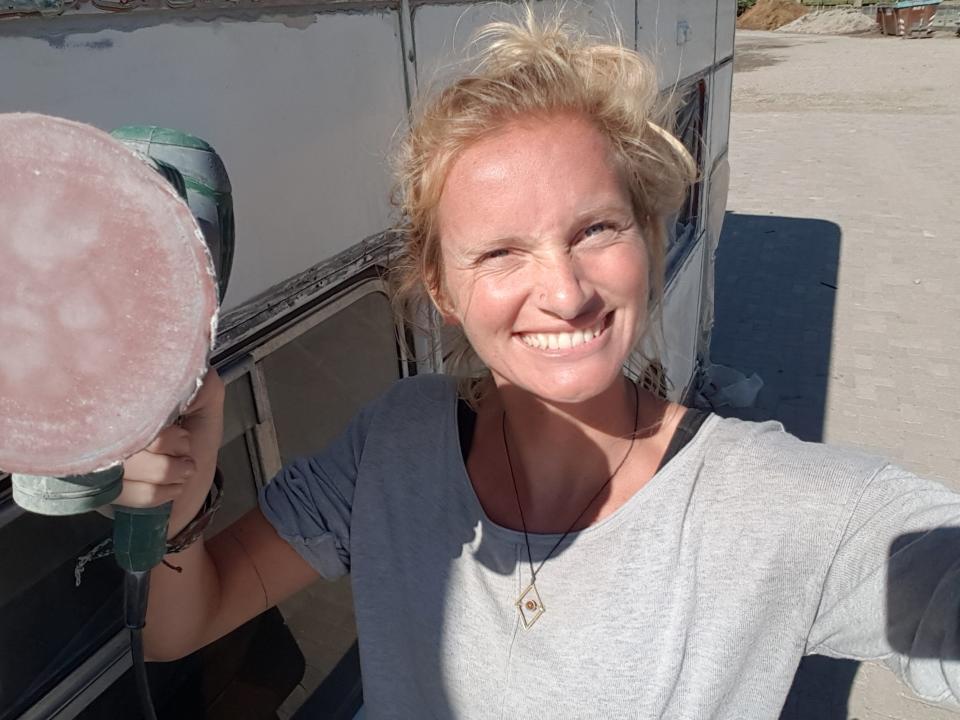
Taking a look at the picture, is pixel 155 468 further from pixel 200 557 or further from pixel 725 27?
pixel 725 27

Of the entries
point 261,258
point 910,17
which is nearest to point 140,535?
point 261,258

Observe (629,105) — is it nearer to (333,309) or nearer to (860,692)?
(333,309)

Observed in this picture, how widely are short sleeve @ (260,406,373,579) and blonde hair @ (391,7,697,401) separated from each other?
0.26 metres

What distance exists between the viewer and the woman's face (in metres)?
1.17

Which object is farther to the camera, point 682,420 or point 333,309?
point 333,309

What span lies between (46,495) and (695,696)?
34.2 inches

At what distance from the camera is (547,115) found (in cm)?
122

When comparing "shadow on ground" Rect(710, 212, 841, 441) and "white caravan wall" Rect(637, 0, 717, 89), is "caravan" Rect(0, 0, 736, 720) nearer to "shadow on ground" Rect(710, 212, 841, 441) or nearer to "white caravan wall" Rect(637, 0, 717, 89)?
"white caravan wall" Rect(637, 0, 717, 89)

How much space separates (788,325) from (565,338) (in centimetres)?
679

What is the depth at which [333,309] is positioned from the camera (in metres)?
1.64

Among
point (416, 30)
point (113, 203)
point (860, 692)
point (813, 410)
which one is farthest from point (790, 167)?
point (113, 203)

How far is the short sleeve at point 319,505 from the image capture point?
53.1 inches

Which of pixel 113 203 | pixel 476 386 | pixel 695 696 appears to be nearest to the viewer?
pixel 113 203

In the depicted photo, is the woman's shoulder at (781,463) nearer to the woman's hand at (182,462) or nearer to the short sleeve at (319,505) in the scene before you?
the short sleeve at (319,505)
